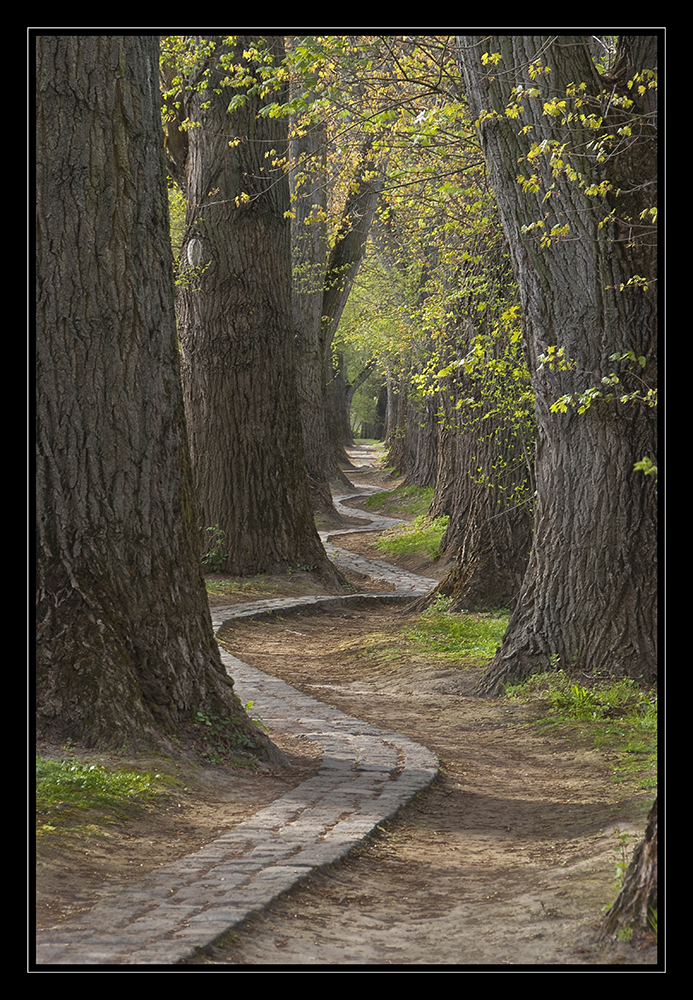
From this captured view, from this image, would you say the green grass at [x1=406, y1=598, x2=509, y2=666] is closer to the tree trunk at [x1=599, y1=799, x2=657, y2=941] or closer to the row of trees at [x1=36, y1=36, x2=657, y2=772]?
the row of trees at [x1=36, y1=36, x2=657, y2=772]

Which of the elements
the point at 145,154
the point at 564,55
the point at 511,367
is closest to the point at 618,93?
the point at 564,55

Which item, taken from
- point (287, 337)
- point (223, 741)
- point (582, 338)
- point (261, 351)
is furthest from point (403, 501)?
point (223, 741)

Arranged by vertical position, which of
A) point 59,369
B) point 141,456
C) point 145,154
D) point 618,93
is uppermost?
point 618,93

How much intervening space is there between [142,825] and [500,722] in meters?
3.55

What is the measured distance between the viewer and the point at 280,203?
45.5ft

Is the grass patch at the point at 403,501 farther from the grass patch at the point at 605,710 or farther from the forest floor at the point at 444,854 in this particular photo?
the forest floor at the point at 444,854

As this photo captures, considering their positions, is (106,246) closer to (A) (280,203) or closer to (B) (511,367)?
(B) (511,367)

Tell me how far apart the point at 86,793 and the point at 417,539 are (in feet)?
46.9

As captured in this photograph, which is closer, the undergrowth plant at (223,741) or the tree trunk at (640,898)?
the tree trunk at (640,898)

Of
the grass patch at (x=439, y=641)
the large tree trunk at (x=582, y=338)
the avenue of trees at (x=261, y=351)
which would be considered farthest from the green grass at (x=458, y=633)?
the large tree trunk at (x=582, y=338)

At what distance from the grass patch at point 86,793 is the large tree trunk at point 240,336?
8.47 metres

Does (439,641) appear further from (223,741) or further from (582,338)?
(223,741)

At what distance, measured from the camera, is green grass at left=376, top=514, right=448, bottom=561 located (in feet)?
60.3

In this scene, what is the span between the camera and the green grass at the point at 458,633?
398 inches
